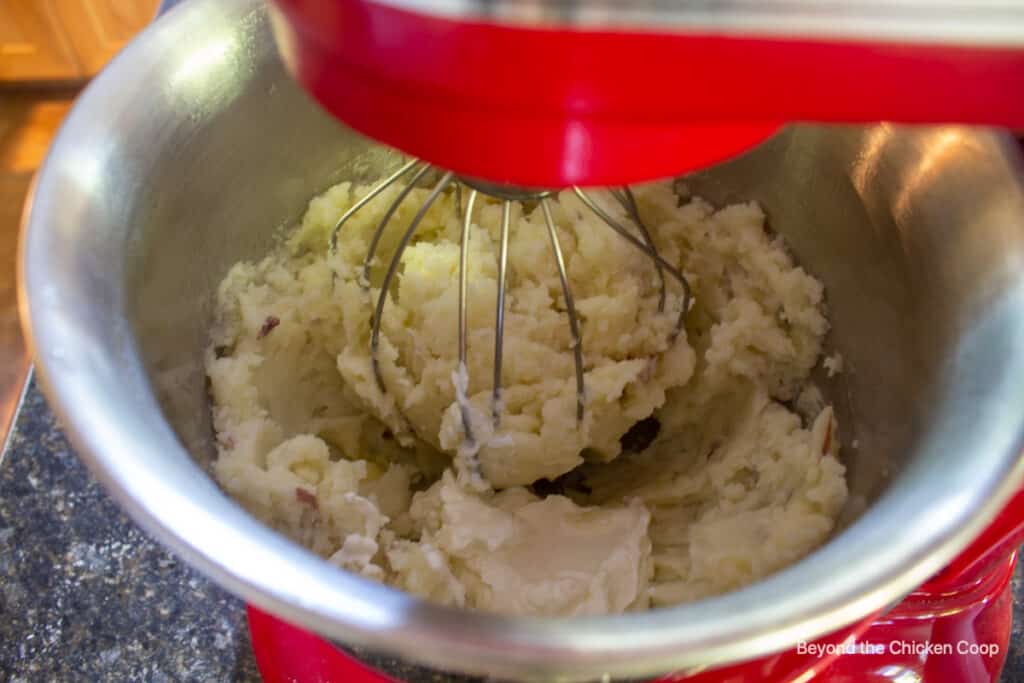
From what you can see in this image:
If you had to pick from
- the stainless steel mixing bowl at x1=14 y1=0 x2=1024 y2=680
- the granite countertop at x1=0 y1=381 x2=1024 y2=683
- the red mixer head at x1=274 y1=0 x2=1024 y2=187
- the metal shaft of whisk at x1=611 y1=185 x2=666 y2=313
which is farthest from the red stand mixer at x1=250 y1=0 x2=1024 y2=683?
the granite countertop at x1=0 y1=381 x2=1024 y2=683

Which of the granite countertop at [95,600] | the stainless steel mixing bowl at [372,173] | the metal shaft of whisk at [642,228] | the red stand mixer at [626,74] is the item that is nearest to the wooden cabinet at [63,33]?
the granite countertop at [95,600]

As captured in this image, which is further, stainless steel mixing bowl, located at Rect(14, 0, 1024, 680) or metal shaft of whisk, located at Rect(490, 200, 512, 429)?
metal shaft of whisk, located at Rect(490, 200, 512, 429)

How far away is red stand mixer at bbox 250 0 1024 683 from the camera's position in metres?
0.32

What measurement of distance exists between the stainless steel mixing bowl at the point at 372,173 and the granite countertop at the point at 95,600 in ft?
1.04

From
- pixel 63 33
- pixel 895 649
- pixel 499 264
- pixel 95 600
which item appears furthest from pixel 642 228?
pixel 63 33

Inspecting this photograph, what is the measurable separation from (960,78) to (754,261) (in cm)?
43

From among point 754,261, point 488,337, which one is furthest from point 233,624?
point 754,261

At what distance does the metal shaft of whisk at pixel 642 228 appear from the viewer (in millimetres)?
737

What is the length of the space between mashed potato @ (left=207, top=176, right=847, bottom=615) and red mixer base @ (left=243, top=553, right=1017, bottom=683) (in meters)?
0.09

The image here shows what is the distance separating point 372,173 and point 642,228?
265mm

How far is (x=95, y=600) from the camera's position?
34.3 inches

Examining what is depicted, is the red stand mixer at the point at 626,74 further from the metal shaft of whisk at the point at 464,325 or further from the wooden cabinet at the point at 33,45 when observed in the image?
the wooden cabinet at the point at 33,45

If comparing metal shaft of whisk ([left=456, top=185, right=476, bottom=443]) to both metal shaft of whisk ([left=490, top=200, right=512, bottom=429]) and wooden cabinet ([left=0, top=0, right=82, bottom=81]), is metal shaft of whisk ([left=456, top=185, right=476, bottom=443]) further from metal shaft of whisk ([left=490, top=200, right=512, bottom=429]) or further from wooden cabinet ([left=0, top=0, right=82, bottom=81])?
wooden cabinet ([left=0, top=0, right=82, bottom=81])

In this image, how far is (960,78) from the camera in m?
0.34
